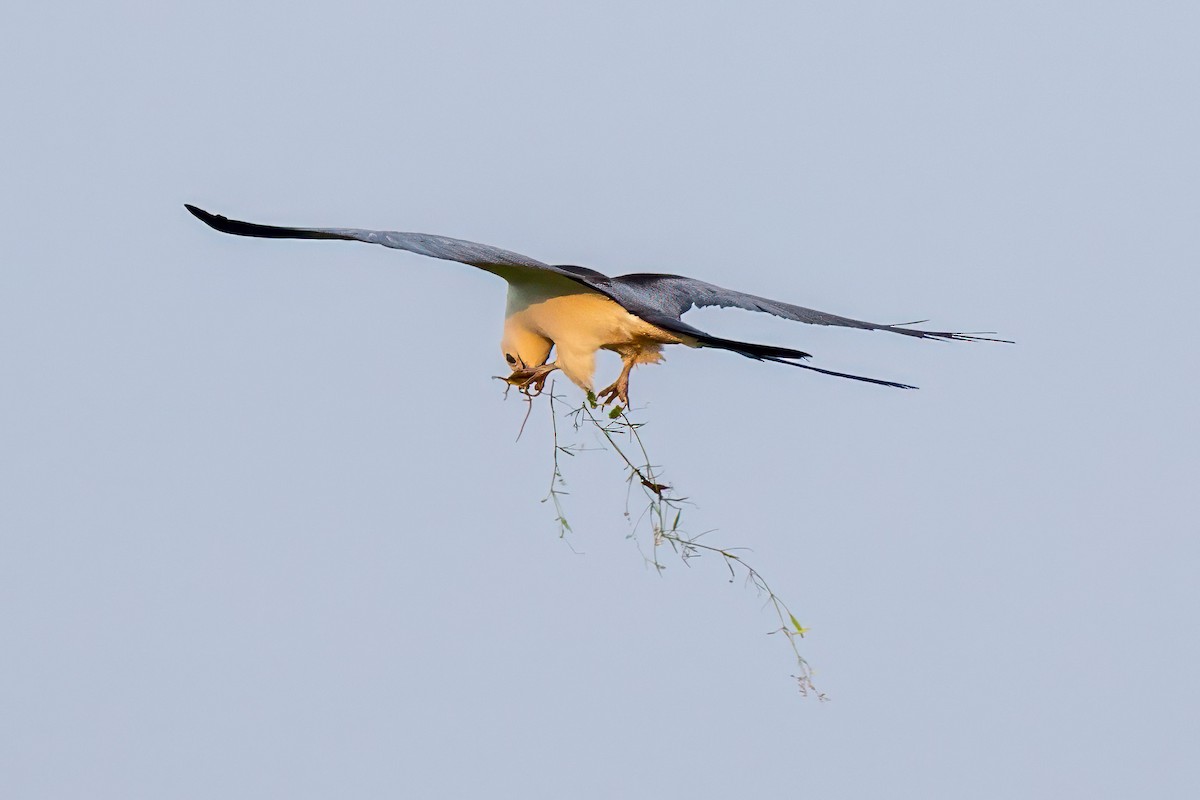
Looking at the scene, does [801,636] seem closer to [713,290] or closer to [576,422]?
[576,422]

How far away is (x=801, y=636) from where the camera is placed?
8258mm

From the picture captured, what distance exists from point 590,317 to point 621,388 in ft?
1.27

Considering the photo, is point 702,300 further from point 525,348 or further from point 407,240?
point 407,240

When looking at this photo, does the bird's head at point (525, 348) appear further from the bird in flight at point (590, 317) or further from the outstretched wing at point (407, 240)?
the outstretched wing at point (407, 240)

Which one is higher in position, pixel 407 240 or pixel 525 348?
pixel 407 240

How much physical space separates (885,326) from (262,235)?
2.67 meters

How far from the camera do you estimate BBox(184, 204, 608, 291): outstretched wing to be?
24.4ft

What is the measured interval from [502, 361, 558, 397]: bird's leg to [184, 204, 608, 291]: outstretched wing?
43.8 inches

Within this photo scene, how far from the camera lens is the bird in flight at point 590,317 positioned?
26.6 feet

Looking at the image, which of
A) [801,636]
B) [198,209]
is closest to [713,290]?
[801,636]

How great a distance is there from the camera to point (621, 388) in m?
8.77

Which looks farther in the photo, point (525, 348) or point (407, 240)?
point (525, 348)

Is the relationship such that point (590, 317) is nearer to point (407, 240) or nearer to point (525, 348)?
point (525, 348)

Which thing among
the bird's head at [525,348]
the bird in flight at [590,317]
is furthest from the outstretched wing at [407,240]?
the bird's head at [525,348]
